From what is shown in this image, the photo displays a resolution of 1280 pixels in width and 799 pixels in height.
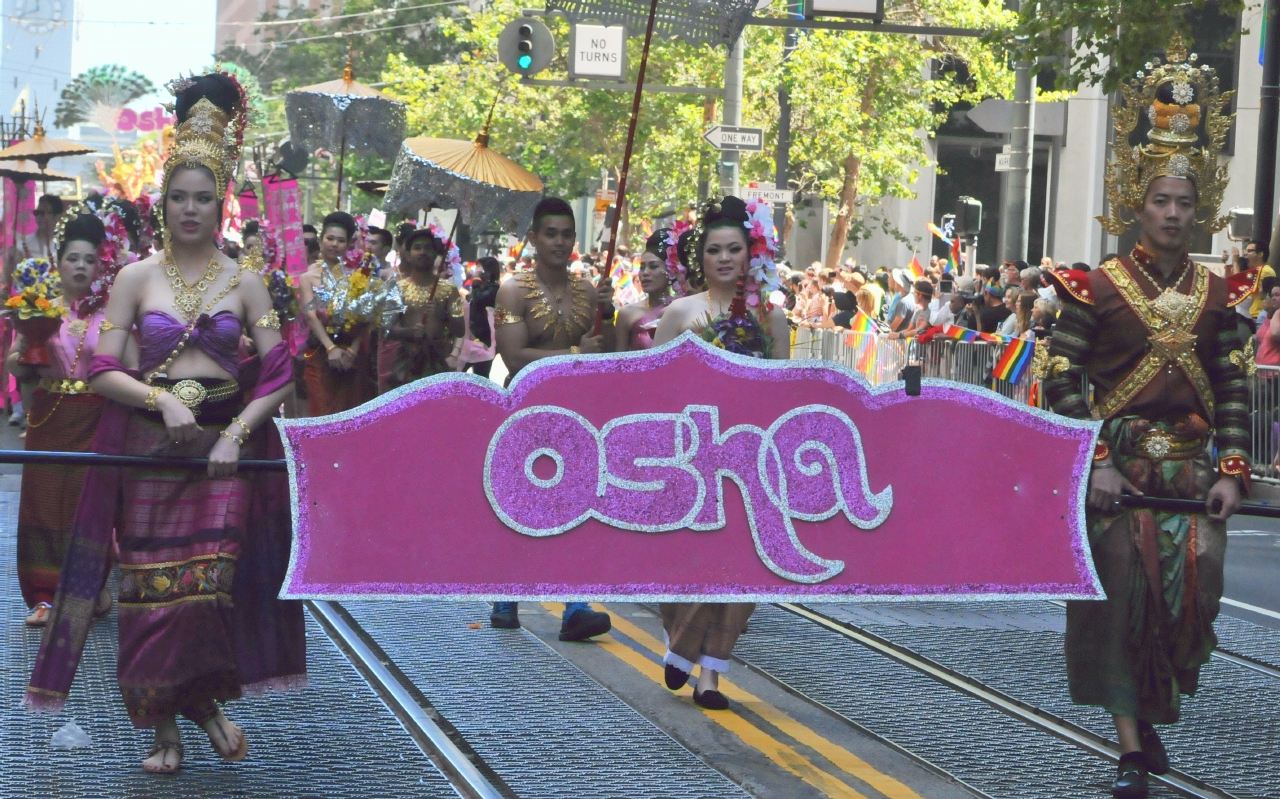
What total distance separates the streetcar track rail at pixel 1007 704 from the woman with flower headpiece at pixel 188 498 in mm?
2376

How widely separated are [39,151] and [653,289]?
1121 centimetres

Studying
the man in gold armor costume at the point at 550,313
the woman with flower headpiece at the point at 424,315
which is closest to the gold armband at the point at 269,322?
the man in gold armor costume at the point at 550,313

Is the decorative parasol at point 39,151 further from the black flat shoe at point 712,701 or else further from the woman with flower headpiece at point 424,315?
the black flat shoe at point 712,701

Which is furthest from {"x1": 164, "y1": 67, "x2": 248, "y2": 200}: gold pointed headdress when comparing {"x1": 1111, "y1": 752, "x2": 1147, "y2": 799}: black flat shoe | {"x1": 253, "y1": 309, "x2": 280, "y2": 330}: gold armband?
{"x1": 1111, "y1": 752, "x2": 1147, "y2": 799}: black flat shoe

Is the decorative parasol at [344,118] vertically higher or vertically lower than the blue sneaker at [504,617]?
higher

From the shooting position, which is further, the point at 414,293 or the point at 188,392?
the point at 414,293

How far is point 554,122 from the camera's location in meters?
38.9

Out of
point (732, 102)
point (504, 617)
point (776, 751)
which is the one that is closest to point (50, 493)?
point (504, 617)

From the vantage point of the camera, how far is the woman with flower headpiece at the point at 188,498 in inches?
223

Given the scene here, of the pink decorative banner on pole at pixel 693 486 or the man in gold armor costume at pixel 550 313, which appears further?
the man in gold armor costume at pixel 550 313

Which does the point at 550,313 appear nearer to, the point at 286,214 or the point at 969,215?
the point at 286,214

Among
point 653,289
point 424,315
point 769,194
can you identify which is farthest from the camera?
point 769,194

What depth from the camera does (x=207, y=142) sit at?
6.00 meters

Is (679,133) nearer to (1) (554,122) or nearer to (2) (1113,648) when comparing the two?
(1) (554,122)
